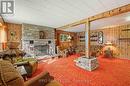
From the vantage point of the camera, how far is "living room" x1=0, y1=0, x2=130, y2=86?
3.25 m

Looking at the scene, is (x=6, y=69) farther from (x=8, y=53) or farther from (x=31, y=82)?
(x=8, y=53)

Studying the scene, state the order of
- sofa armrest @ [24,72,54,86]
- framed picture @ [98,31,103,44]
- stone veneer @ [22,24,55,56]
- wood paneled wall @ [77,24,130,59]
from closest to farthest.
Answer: sofa armrest @ [24,72,54,86]
stone veneer @ [22,24,55,56]
wood paneled wall @ [77,24,130,59]
framed picture @ [98,31,103,44]

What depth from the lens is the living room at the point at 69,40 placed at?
3252 mm

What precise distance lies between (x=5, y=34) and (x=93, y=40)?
712 centimetres

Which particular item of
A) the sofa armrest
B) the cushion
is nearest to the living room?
the sofa armrest

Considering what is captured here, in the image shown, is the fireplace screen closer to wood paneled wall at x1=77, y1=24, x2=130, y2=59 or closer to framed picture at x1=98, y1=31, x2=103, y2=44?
framed picture at x1=98, y1=31, x2=103, y2=44

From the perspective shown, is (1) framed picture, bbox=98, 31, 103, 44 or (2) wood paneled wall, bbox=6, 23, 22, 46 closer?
(2) wood paneled wall, bbox=6, 23, 22, 46

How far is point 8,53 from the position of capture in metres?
2.05

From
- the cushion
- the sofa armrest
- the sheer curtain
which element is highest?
the sheer curtain

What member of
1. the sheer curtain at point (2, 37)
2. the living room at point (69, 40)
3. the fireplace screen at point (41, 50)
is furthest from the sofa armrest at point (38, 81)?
the fireplace screen at point (41, 50)

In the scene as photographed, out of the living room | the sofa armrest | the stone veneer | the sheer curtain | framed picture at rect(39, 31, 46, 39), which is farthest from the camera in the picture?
framed picture at rect(39, 31, 46, 39)

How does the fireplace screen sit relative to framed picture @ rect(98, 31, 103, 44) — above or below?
below

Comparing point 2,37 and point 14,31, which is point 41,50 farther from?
point 2,37

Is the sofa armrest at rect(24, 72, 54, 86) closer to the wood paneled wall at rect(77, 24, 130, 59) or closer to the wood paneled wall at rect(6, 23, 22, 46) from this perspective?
the wood paneled wall at rect(6, 23, 22, 46)
